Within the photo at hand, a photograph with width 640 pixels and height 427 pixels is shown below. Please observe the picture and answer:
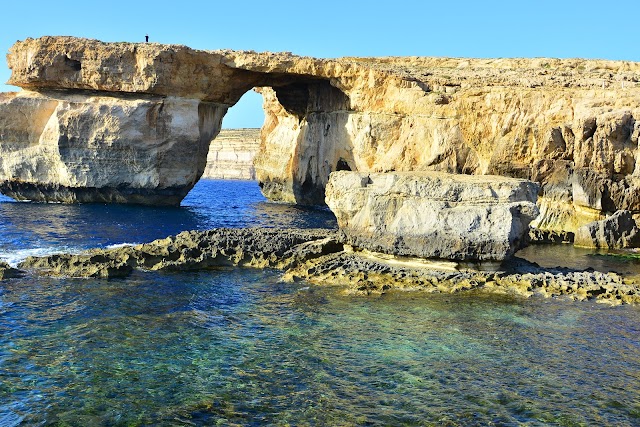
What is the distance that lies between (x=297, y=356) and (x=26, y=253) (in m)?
16.2

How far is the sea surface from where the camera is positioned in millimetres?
11273

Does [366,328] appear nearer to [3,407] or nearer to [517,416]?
[517,416]

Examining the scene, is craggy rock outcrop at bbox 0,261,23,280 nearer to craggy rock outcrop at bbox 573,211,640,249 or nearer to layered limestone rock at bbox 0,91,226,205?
layered limestone rock at bbox 0,91,226,205

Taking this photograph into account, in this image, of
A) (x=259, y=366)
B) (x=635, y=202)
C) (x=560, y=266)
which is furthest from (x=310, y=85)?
(x=259, y=366)

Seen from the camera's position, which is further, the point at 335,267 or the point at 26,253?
the point at 26,253

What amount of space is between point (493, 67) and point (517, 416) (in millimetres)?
Answer: 42338

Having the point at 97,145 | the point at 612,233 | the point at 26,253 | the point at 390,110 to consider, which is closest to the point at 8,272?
the point at 26,253

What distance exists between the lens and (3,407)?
36.4 ft

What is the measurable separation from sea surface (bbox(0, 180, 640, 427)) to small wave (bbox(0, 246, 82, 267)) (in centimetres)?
389

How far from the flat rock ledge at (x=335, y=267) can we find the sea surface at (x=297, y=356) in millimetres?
841

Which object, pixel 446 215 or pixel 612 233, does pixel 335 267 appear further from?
pixel 612 233

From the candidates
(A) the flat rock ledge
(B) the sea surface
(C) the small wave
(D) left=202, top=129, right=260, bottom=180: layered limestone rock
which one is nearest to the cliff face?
(A) the flat rock ledge

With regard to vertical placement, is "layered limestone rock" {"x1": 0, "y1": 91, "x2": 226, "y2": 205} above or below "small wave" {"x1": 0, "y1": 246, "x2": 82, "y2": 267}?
above

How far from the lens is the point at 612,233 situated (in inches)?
1260
